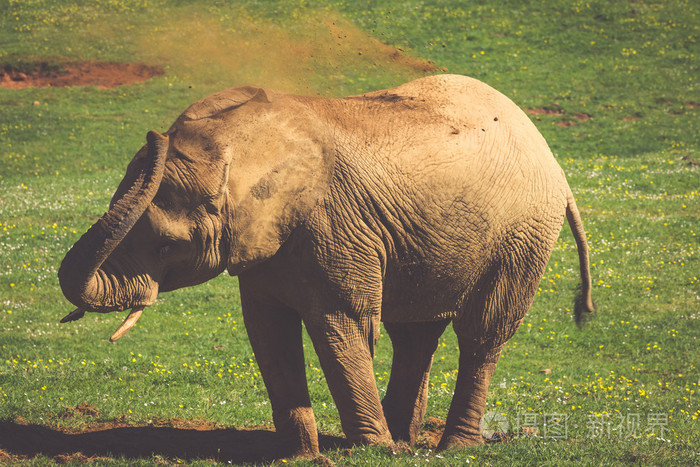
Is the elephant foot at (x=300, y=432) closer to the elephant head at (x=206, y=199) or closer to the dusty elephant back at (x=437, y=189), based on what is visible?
the dusty elephant back at (x=437, y=189)

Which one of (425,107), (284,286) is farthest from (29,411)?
(425,107)

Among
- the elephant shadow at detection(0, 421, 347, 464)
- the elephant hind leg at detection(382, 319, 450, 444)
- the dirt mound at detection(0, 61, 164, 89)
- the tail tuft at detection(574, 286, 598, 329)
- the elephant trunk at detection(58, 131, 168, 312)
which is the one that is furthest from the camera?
the dirt mound at detection(0, 61, 164, 89)

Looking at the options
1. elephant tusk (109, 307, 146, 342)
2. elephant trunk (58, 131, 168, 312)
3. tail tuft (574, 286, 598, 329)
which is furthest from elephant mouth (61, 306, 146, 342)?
tail tuft (574, 286, 598, 329)

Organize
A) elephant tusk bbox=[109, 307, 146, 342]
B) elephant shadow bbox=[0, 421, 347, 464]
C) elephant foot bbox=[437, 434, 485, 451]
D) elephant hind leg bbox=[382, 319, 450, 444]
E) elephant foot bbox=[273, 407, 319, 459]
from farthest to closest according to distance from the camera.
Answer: elephant hind leg bbox=[382, 319, 450, 444], elephant foot bbox=[437, 434, 485, 451], elephant shadow bbox=[0, 421, 347, 464], elephant foot bbox=[273, 407, 319, 459], elephant tusk bbox=[109, 307, 146, 342]

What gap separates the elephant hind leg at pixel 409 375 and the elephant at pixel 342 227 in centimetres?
49

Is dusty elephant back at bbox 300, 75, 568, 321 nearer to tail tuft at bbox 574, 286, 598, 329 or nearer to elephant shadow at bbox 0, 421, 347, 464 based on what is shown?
tail tuft at bbox 574, 286, 598, 329

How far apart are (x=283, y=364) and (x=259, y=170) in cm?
181

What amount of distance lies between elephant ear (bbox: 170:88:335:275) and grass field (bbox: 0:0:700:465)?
71.0 inches

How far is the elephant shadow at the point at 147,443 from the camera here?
709 centimetres

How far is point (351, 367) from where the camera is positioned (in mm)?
6367

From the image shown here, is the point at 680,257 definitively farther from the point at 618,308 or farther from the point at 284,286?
the point at 284,286

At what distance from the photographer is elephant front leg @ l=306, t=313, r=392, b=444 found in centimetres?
626

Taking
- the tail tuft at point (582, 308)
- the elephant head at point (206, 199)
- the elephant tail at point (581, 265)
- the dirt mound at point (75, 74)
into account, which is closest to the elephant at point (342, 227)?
the elephant head at point (206, 199)

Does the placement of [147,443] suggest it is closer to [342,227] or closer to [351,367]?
[351,367]
